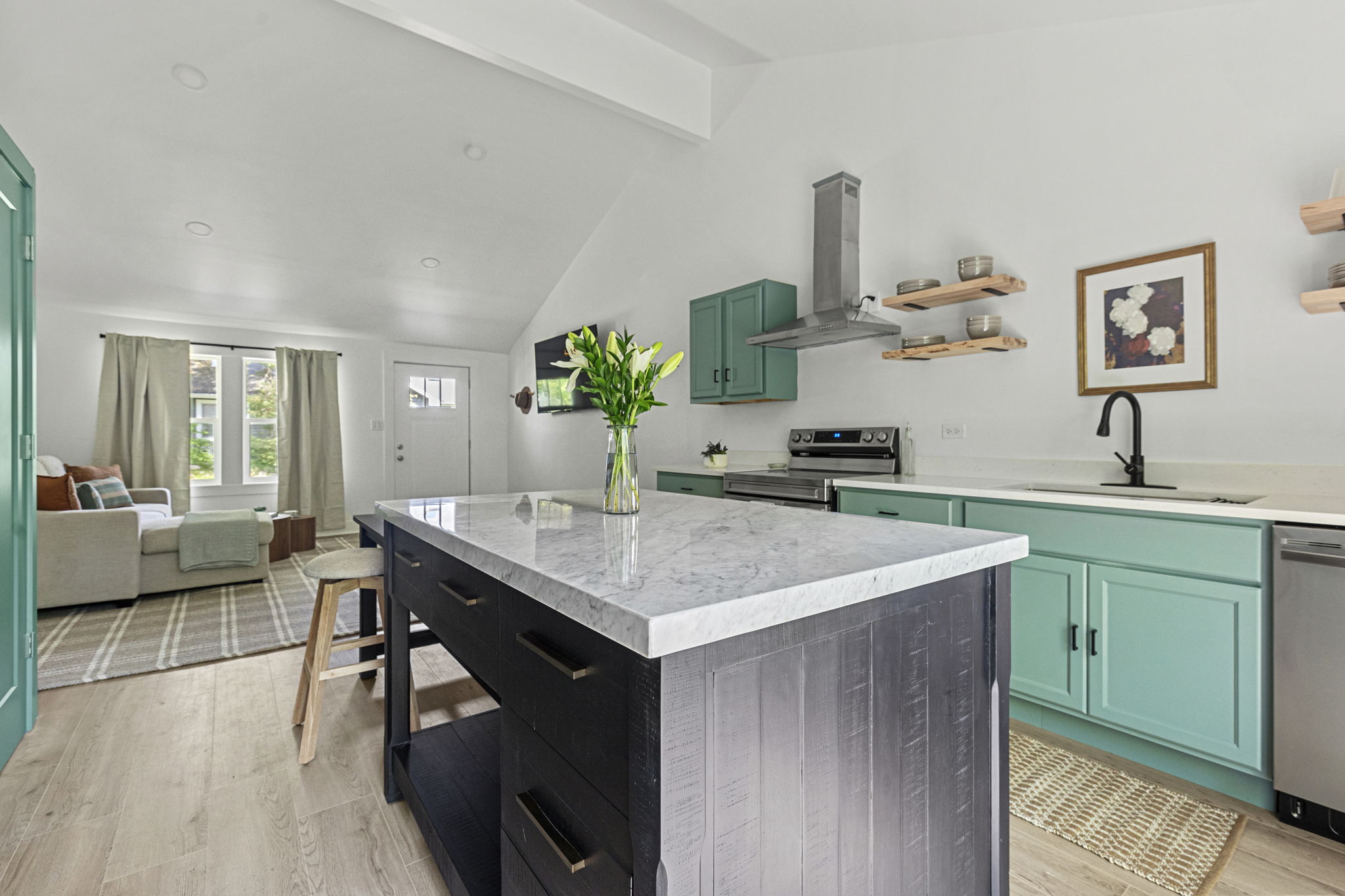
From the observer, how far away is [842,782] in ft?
2.77

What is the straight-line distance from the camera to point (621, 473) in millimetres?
1438

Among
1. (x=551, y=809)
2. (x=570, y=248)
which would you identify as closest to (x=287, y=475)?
(x=570, y=248)

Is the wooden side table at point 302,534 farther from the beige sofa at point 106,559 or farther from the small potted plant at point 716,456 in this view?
the small potted plant at point 716,456

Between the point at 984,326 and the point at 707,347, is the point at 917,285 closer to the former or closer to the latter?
the point at 984,326

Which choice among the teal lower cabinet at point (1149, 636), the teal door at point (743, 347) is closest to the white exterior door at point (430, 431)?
the teal door at point (743, 347)

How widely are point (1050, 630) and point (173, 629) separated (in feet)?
14.2

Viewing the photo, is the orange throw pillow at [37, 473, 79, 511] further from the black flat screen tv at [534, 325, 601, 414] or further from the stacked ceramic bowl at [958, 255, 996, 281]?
the stacked ceramic bowl at [958, 255, 996, 281]

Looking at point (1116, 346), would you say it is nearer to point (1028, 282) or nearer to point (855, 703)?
point (1028, 282)

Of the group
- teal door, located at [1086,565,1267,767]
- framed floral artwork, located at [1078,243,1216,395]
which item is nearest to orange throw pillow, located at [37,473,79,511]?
teal door, located at [1086,565,1267,767]

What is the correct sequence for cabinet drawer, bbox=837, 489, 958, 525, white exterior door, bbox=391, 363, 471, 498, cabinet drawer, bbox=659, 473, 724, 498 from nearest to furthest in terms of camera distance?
cabinet drawer, bbox=837, 489, 958, 525 → cabinet drawer, bbox=659, 473, 724, 498 → white exterior door, bbox=391, 363, 471, 498

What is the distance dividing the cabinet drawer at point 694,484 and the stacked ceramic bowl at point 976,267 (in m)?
1.67

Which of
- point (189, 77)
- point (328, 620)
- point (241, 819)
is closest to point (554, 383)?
point (189, 77)

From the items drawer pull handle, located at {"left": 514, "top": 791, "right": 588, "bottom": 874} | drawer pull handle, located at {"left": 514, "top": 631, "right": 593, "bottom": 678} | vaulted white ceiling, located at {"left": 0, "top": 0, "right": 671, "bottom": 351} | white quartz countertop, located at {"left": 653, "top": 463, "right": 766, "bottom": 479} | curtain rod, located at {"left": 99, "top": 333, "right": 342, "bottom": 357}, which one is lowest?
drawer pull handle, located at {"left": 514, "top": 791, "right": 588, "bottom": 874}

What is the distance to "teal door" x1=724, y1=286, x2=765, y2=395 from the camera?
3729 millimetres
